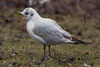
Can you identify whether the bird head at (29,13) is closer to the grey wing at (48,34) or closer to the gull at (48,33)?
the gull at (48,33)

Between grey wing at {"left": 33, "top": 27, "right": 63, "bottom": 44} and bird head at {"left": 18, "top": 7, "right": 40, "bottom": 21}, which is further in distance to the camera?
bird head at {"left": 18, "top": 7, "right": 40, "bottom": 21}

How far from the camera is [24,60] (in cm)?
703

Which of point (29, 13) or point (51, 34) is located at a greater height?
point (29, 13)

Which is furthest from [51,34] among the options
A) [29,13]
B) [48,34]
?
[29,13]

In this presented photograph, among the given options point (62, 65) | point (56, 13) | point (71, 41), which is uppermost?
point (56, 13)

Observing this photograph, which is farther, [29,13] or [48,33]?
[29,13]

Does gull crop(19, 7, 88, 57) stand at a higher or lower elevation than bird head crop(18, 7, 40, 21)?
lower

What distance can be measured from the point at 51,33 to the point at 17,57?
976 mm

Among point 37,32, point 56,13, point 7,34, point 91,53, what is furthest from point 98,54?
point 56,13

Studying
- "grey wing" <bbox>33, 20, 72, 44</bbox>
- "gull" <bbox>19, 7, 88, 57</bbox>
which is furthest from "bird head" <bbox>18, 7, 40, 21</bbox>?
"grey wing" <bbox>33, 20, 72, 44</bbox>

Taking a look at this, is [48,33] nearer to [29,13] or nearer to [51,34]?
[51,34]

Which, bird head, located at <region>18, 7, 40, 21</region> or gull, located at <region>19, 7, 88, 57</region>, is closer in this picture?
gull, located at <region>19, 7, 88, 57</region>

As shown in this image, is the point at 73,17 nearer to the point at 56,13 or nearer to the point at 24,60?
the point at 56,13

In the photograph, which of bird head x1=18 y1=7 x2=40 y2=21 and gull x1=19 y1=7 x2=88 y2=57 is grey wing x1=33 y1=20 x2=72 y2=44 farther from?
bird head x1=18 y1=7 x2=40 y2=21
